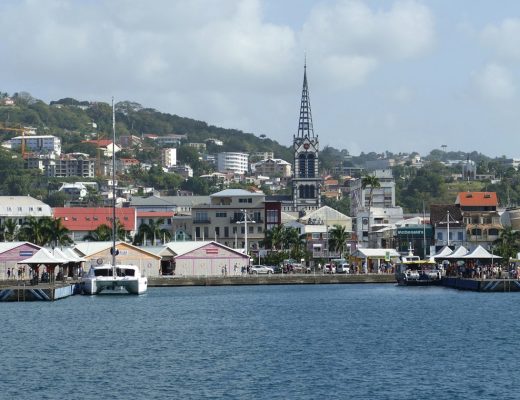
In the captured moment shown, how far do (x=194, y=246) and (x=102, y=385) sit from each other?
281 ft

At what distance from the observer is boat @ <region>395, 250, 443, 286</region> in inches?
4973

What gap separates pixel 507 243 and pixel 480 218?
1276 cm

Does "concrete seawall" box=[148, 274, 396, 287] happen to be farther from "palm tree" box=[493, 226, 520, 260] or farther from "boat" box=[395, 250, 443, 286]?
"palm tree" box=[493, 226, 520, 260]

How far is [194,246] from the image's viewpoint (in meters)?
138

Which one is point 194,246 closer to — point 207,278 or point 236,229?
point 207,278

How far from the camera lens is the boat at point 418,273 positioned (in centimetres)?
12631

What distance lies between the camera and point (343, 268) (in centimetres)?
14688

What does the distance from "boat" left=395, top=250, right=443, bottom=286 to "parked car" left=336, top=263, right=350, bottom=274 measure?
12.9 meters

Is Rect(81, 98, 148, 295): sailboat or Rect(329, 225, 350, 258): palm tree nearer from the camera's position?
Rect(81, 98, 148, 295): sailboat

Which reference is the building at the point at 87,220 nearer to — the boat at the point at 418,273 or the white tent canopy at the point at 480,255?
the boat at the point at 418,273

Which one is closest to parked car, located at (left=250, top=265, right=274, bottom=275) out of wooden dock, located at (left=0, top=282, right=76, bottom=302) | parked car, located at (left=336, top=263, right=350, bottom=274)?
parked car, located at (left=336, top=263, right=350, bottom=274)

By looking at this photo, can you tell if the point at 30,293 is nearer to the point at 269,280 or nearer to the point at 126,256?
the point at 126,256

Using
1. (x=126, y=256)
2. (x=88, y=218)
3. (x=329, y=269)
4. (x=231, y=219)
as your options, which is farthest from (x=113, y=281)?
(x=88, y=218)

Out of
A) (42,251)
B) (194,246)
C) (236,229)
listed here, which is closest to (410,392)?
(42,251)
